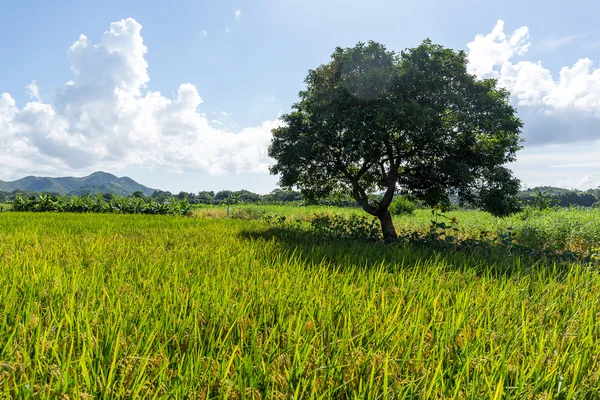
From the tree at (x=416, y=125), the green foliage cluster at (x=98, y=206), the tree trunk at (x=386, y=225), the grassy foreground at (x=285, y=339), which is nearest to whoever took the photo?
the grassy foreground at (x=285, y=339)

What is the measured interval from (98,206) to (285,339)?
2596 centimetres

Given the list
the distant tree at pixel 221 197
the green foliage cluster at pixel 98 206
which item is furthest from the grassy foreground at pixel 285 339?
the distant tree at pixel 221 197

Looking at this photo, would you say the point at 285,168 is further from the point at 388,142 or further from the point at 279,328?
the point at 279,328

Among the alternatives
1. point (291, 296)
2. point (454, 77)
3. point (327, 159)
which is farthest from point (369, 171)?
point (291, 296)

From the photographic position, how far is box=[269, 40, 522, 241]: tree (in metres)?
8.37

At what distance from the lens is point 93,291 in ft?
8.81

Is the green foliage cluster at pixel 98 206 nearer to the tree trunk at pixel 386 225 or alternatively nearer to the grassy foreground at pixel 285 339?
the tree trunk at pixel 386 225

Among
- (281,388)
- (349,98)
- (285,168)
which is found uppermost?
(349,98)

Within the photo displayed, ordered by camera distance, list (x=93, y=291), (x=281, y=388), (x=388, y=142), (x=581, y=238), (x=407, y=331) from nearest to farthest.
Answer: (x=281, y=388), (x=407, y=331), (x=93, y=291), (x=388, y=142), (x=581, y=238)

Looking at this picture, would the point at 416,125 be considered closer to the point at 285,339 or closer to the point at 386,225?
the point at 386,225

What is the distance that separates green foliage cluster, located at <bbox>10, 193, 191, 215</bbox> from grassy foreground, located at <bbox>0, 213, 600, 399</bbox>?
20400 mm

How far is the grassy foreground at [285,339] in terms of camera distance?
1499 mm

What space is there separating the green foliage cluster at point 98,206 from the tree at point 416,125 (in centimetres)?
1644

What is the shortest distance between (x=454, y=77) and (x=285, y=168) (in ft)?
19.8
